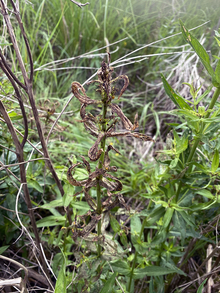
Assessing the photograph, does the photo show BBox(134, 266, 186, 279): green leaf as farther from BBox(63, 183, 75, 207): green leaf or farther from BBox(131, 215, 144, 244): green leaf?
BBox(63, 183, 75, 207): green leaf

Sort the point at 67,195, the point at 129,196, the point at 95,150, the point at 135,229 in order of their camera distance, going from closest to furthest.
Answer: the point at 95,150
the point at 67,195
the point at 135,229
the point at 129,196

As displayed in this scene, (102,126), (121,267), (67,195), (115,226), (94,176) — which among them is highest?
(102,126)

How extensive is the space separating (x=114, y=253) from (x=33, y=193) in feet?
1.81

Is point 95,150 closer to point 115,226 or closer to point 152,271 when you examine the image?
point 115,226

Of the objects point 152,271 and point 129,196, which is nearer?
point 152,271

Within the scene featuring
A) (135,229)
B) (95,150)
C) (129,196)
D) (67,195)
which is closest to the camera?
(95,150)

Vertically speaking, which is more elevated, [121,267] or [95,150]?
[95,150]

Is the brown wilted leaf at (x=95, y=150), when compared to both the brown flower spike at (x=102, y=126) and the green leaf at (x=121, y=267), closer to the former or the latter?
the brown flower spike at (x=102, y=126)

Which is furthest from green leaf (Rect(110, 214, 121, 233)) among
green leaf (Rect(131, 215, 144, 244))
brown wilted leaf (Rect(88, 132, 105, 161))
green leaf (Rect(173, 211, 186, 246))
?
brown wilted leaf (Rect(88, 132, 105, 161))

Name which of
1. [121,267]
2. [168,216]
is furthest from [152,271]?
[168,216]

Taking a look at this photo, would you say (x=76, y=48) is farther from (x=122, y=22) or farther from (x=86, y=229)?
(x=86, y=229)

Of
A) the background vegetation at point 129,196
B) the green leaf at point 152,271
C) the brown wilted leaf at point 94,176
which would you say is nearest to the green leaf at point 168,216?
the background vegetation at point 129,196

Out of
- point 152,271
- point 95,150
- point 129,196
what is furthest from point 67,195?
point 129,196

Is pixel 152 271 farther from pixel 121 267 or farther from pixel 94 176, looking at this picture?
pixel 94 176
